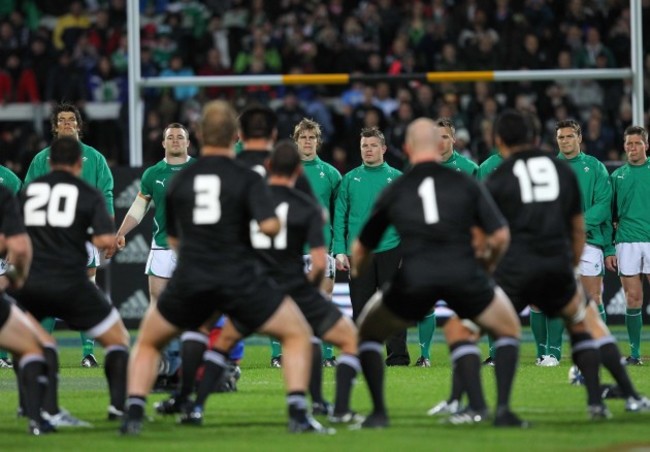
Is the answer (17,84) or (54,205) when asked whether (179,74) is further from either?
(54,205)

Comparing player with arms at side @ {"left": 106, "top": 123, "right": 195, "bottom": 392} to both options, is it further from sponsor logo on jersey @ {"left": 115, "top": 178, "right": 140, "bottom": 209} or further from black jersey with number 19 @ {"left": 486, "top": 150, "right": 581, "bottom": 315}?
sponsor logo on jersey @ {"left": 115, "top": 178, "right": 140, "bottom": 209}

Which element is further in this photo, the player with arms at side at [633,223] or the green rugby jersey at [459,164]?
the player with arms at side at [633,223]

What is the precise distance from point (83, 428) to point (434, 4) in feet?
54.0

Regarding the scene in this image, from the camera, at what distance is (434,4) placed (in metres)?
24.5

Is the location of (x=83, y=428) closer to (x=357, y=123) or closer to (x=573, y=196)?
(x=573, y=196)

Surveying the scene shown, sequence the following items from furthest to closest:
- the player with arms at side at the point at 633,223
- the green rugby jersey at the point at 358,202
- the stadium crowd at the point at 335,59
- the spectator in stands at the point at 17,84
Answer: the spectator in stands at the point at 17,84 < the stadium crowd at the point at 335,59 < the player with arms at side at the point at 633,223 < the green rugby jersey at the point at 358,202

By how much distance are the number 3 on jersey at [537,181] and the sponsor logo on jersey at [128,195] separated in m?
10.6

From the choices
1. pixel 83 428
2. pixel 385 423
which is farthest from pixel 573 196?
pixel 83 428

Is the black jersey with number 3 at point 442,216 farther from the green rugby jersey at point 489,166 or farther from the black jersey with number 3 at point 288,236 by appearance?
the green rugby jersey at point 489,166

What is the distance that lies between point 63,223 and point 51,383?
107 cm

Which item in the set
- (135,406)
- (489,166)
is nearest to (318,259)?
(135,406)

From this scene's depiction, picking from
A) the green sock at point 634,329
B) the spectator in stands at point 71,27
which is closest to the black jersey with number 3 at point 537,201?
the green sock at point 634,329

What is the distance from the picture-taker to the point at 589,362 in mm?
9219

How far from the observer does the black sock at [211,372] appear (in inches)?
356
